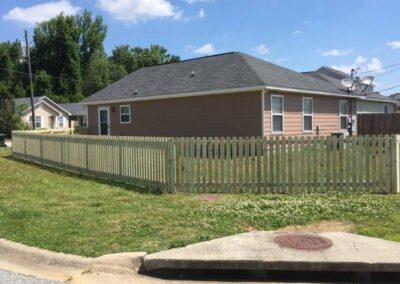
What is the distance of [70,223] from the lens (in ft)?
23.5

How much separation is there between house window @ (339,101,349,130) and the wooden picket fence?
583 inches

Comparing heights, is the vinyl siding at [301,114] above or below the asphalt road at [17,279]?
above

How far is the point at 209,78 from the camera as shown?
20.5 meters

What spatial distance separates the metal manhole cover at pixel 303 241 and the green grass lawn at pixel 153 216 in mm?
774

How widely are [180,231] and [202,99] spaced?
13.5 metres

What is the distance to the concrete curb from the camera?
5320 mm

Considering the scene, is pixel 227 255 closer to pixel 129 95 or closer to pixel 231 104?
pixel 231 104

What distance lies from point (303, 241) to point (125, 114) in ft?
62.1

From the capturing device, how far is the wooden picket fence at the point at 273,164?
927 centimetres

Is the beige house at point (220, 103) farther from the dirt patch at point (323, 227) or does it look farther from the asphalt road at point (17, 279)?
the asphalt road at point (17, 279)

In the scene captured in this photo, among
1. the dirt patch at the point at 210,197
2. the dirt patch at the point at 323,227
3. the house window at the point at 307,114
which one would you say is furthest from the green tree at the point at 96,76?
the dirt patch at the point at 323,227

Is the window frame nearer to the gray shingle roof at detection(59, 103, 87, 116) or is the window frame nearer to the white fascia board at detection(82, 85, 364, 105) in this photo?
the gray shingle roof at detection(59, 103, 87, 116)

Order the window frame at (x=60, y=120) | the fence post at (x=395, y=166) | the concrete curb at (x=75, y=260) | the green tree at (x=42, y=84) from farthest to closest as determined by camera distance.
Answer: the green tree at (x=42, y=84)
the window frame at (x=60, y=120)
the fence post at (x=395, y=166)
the concrete curb at (x=75, y=260)

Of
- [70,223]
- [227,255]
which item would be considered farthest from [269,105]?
[227,255]
